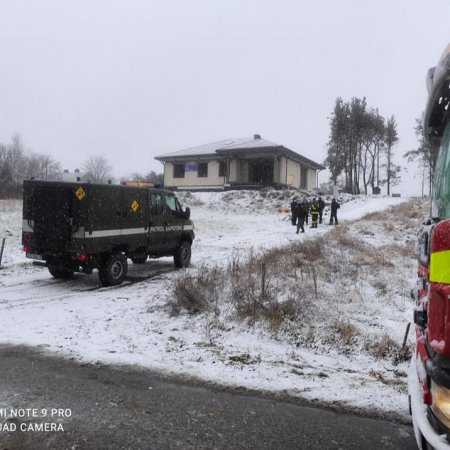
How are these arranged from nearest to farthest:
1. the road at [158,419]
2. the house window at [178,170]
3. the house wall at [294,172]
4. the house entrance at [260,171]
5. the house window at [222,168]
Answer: the road at [158,419] → the house wall at [294,172] → the house window at [222,168] → the house entrance at [260,171] → the house window at [178,170]

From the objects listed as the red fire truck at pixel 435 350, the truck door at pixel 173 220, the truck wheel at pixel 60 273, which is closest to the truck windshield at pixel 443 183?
the red fire truck at pixel 435 350

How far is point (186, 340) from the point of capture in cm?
606

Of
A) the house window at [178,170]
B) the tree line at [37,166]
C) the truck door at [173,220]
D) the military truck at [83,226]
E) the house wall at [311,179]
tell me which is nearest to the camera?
the military truck at [83,226]

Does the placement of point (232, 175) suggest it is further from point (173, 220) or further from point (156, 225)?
point (156, 225)

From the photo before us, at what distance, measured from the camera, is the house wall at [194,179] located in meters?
39.4

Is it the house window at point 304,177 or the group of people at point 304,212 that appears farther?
the house window at point 304,177

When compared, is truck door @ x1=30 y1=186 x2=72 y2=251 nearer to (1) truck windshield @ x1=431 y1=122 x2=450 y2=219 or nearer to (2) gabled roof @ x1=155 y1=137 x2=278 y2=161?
(1) truck windshield @ x1=431 y1=122 x2=450 y2=219

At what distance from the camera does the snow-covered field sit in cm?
468

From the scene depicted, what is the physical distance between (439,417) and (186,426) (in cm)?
237

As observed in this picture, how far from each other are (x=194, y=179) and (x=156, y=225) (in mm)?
29330

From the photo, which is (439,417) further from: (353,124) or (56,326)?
(353,124)

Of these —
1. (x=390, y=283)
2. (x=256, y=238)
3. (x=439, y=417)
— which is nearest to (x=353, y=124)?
(x=256, y=238)

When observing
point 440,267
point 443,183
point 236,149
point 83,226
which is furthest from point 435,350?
point 236,149

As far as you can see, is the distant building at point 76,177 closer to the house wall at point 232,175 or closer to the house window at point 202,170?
the house wall at point 232,175
